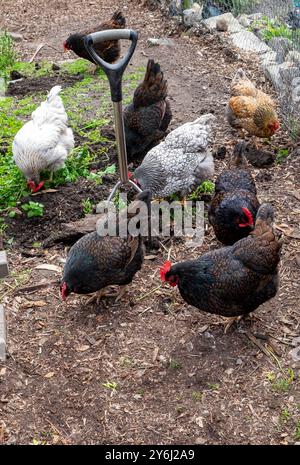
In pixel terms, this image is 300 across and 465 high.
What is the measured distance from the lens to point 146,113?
6547 mm

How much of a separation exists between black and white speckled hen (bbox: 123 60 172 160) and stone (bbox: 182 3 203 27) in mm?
3739

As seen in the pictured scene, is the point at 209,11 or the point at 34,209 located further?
the point at 209,11

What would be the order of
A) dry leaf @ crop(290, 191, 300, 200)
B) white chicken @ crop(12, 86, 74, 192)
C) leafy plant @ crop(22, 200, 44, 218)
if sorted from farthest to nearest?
white chicken @ crop(12, 86, 74, 192) < dry leaf @ crop(290, 191, 300, 200) < leafy plant @ crop(22, 200, 44, 218)

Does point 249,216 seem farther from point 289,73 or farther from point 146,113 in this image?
point 289,73

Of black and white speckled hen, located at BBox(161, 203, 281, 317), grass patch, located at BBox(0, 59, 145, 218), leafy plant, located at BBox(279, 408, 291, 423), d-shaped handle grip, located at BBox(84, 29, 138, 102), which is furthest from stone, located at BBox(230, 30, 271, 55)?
leafy plant, located at BBox(279, 408, 291, 423)

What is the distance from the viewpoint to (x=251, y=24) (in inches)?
369

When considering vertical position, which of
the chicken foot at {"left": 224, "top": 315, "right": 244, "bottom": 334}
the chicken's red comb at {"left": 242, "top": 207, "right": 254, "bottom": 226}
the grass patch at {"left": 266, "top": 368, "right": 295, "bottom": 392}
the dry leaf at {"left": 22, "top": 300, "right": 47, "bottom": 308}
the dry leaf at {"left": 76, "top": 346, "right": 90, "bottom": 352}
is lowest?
the grass patch at {"left": 266, "top": 368, "right": 295, "bottom": 392}

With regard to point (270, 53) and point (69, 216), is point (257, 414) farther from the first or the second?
point (270, 53)

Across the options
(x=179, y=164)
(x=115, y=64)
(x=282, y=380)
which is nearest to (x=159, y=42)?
(x=179, y=164)

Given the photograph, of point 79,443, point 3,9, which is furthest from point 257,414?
point 3,9

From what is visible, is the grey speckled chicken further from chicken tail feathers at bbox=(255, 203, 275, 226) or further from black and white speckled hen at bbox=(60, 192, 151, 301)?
chicken tail feathers at bbox=(255, 203, 275, 226)

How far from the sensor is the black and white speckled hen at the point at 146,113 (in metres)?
6.52

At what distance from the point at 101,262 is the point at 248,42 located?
19.4 feet

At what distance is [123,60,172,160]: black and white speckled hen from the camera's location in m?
6.52
